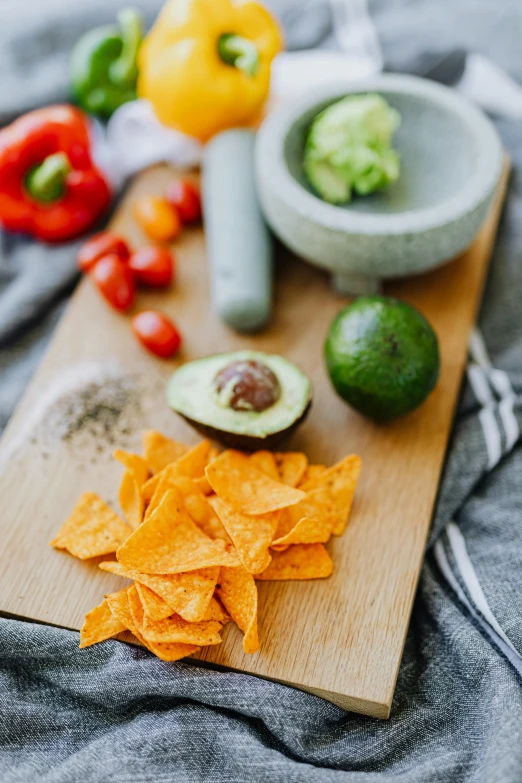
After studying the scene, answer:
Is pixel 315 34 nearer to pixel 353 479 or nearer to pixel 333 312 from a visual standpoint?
pixel 333 312

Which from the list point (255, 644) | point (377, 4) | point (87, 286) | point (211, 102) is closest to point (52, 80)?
point (211, 102)

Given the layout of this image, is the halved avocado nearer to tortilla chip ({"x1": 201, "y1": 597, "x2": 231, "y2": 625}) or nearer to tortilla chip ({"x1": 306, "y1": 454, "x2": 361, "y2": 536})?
tortilla chip ({"x1": 306, "y1": 454, "x2": 361, "y2": 536})

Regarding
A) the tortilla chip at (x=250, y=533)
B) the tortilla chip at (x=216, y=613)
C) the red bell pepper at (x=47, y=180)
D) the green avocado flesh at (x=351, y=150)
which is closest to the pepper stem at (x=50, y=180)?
the red bell pepper at (x=47, y=180)

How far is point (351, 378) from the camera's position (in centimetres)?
122

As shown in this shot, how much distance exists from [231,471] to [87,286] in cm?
60

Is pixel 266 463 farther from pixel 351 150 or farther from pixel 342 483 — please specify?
pixel 351 150

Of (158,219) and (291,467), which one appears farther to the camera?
(158,219)

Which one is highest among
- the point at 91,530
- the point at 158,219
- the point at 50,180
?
the point at 50,180

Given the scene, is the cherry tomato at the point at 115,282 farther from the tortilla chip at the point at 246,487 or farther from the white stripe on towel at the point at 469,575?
the white stripe on towel at the point at 469,575

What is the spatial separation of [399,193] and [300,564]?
0.80 metres

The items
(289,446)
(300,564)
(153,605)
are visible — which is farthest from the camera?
(289,446)

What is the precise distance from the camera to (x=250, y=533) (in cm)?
111

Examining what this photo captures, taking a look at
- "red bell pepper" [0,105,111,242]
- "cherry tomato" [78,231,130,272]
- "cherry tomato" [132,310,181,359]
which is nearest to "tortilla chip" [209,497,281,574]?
"cherry tomato" [132,310,181,359]

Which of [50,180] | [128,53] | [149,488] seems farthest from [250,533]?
[128,53]
